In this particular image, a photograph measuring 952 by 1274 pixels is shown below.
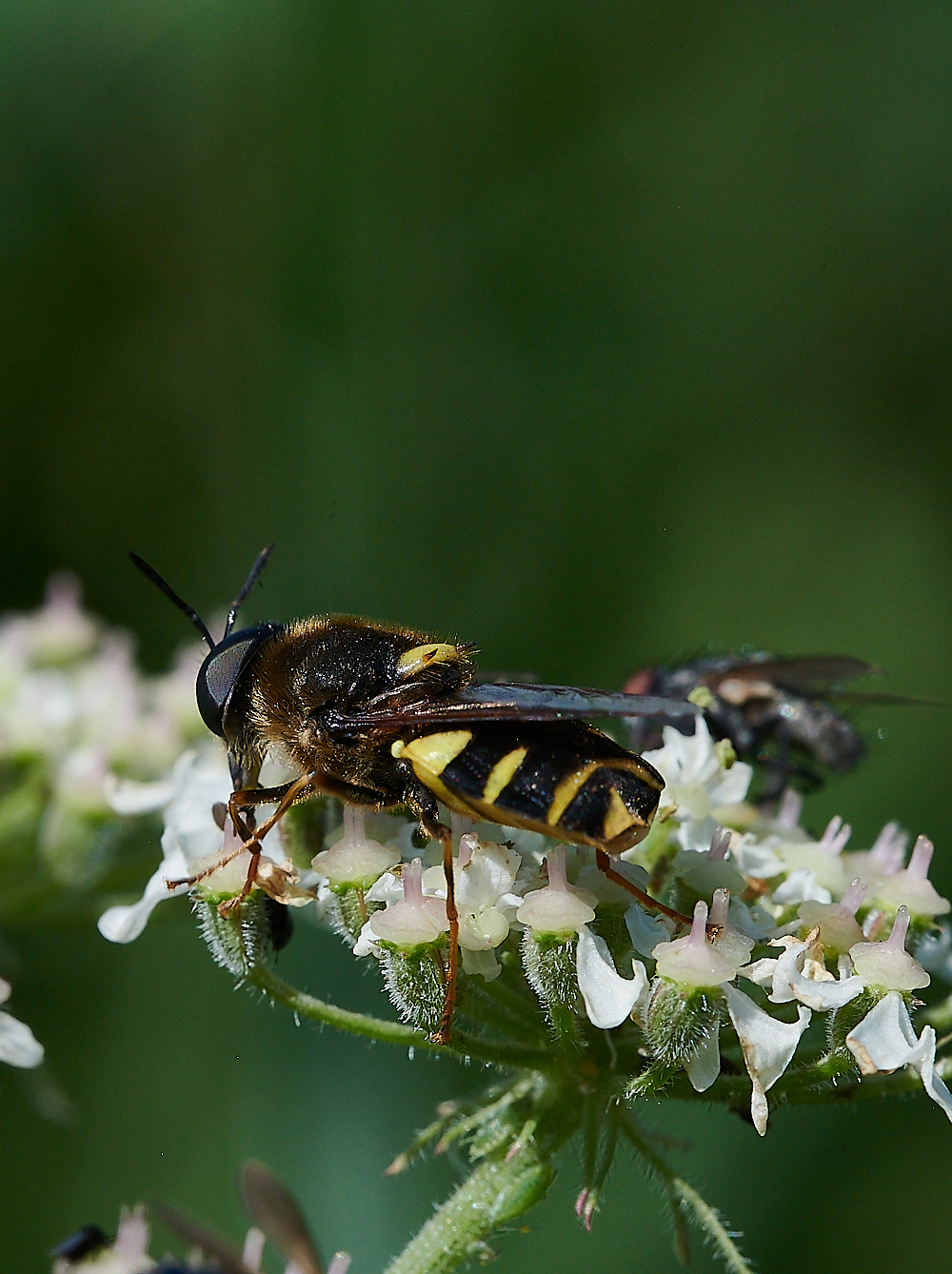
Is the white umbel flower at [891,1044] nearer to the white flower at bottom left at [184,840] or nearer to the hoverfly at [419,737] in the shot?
the hoverfly at [419,737]

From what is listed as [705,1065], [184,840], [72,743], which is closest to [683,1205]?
[705,1065]

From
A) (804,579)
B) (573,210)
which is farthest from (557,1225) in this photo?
(573,210)

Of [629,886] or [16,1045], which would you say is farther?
[16,1045]

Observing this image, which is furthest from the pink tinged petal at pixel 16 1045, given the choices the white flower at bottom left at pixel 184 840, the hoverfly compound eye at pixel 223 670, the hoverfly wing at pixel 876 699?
the hoverfly wing at pixel 876 699

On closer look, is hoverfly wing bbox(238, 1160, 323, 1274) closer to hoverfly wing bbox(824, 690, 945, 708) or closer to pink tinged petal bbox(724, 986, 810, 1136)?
pink tinged petal bbox(724, 986, 810, 1136)

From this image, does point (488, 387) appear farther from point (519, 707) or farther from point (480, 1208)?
point (480, 1208)

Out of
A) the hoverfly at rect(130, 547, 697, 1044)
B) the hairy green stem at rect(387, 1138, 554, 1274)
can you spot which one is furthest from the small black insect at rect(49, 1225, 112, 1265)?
the hoverfly at rect(130, 547, 697, 1044)
